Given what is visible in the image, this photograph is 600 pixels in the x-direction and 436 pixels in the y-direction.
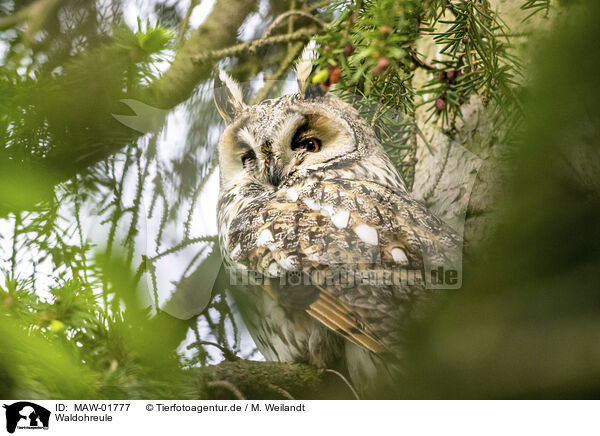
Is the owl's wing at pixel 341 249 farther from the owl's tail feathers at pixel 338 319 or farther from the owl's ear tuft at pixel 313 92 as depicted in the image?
the owl's ear tuft at pixel 313 92

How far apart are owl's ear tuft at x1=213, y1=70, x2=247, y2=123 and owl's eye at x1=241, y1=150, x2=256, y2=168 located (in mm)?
66
